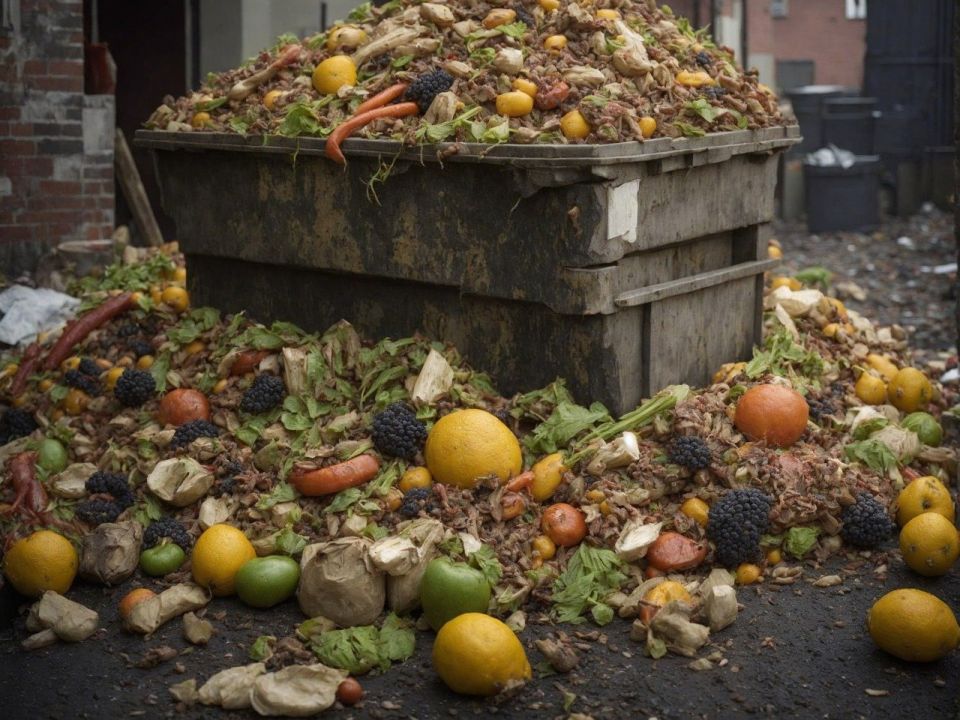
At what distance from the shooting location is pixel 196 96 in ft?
23.3

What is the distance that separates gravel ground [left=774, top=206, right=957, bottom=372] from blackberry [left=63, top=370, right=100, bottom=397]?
5592mm

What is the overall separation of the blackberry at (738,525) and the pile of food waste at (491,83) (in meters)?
1.70

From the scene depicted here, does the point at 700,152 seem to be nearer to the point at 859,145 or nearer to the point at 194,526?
the point at 194,526

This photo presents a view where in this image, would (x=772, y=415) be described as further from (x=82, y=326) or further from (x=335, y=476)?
(x=82, y=326)

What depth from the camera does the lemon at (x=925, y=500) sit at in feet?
18.4

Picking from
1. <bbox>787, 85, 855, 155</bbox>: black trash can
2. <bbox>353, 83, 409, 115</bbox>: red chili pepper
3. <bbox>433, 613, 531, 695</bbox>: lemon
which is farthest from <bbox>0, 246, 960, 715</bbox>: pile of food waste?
<bbox>787, 85, 855, 155</bbox>: black trash can

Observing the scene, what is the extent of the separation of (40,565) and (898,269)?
33.0 ft

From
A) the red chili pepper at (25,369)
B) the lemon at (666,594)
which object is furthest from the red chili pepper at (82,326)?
the lemon at (666,594)

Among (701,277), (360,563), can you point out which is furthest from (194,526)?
(701,277)

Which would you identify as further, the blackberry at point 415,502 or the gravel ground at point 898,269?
the gravel ground at point 898,269

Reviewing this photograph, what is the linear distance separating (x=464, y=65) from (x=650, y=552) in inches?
101

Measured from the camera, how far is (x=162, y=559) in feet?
17.6

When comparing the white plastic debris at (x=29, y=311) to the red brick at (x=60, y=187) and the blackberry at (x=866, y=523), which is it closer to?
the red brick at (x=60, y=187)

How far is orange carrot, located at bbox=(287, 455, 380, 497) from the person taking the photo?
5461mm
